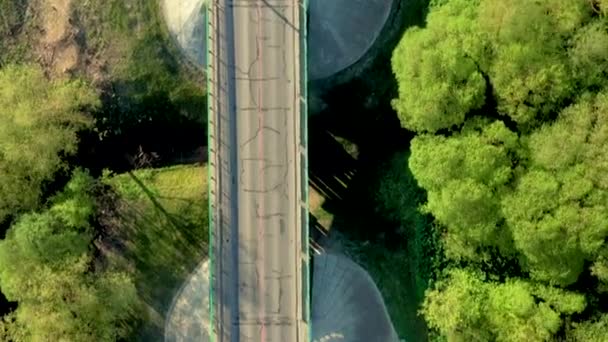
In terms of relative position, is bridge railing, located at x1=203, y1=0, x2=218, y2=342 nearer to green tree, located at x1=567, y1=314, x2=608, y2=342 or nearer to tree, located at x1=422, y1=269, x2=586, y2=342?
tree, located at x1=422, y1=269, x2=586, y2=342

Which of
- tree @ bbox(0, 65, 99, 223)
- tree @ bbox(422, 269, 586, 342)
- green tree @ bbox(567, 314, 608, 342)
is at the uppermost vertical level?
tree @ bbox(0, 65, 99, 223)

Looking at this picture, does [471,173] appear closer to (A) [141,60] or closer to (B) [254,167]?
(B) [254,167]

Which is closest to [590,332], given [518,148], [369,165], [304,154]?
[518,148]

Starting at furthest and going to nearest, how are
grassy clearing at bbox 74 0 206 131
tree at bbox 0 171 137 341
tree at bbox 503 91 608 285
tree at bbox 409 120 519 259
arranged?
grassy clearing at bbox 74 0 206 131 < tree at bbox 0 171 137 341 < tree at bbox 409 120 519 259 < tree at bbox 503 91 608 285

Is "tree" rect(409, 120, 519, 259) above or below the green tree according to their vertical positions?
above

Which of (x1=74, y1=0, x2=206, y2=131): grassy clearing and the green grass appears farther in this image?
(x1=74, y1=0, x2=206, y2=131): grassy clearing

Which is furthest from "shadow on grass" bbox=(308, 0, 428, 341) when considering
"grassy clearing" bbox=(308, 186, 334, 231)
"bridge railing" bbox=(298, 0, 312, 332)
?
"bridge railing" bbox=(298, 0, 312, 332)

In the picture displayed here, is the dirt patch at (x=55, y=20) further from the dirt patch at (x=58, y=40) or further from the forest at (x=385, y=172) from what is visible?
the forest at (x=385, y=172)
